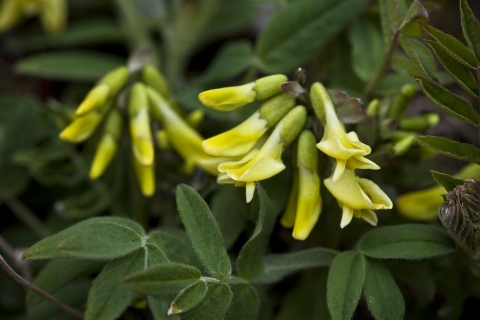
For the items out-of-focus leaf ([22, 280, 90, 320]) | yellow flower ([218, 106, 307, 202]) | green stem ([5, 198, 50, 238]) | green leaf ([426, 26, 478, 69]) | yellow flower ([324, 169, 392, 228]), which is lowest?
green stem ([5, 198, 50, 238])

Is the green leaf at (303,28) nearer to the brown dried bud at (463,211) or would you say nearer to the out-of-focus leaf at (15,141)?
the brown dried bud at (463,211)

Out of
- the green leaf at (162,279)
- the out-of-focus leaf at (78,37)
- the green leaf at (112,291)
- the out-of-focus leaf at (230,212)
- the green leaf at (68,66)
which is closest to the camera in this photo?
the green leaf at (162,279)

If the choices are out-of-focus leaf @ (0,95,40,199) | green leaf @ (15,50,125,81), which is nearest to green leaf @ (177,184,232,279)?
out-of-focus leaf @ (0,95,40,199)

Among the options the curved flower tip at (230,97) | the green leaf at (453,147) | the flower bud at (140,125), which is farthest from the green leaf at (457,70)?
the flower bud at (140,125)

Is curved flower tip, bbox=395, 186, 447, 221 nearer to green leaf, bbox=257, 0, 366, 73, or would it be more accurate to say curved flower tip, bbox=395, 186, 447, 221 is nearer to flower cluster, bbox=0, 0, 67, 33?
green leaf, bbox=257, 0, 366, 73

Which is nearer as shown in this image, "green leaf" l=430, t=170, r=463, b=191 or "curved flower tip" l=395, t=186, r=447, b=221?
"green leaf" l=430, t=170, r=463, b=191

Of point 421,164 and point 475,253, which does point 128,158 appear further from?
point 475,253
